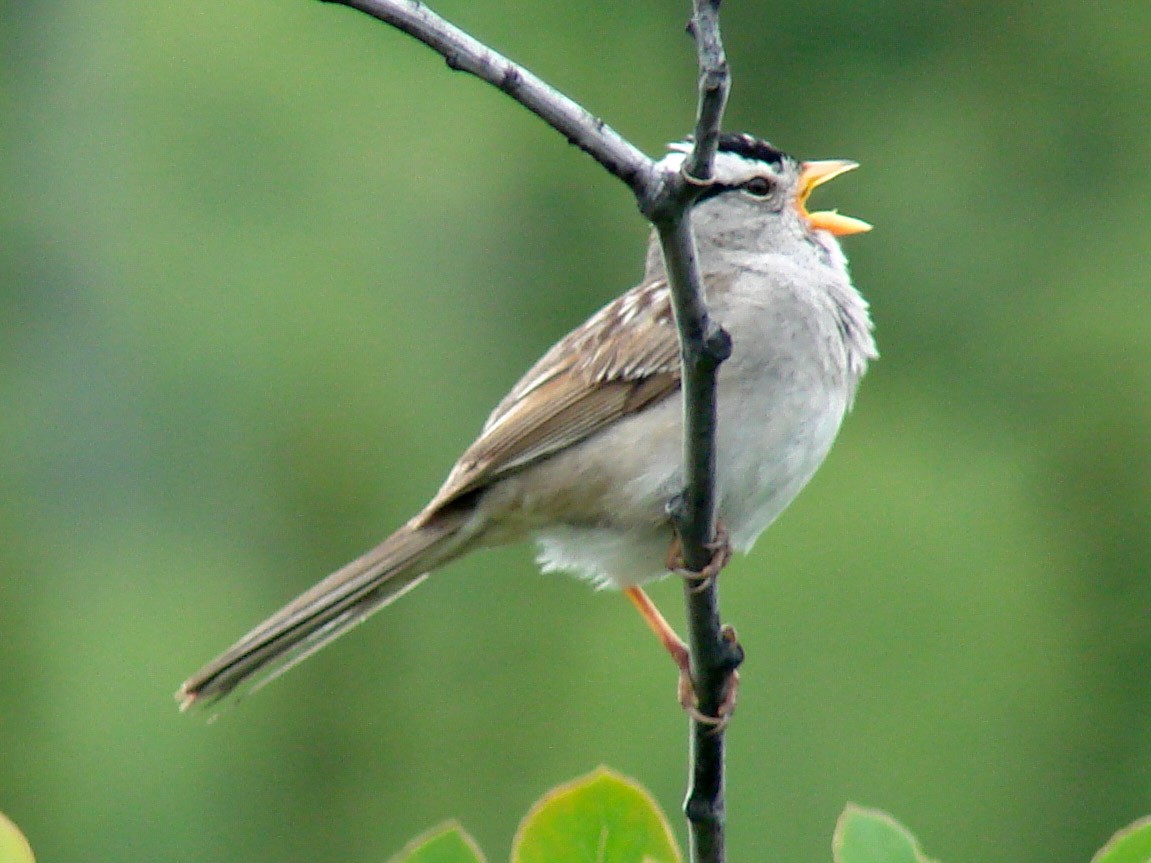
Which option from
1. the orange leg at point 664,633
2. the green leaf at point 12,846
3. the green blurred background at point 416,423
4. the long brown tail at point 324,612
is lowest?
the green blurred background at point 416,423

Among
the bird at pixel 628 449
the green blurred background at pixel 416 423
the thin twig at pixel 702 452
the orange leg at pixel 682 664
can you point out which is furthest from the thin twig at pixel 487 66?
the green blurred background at pixel 416 423

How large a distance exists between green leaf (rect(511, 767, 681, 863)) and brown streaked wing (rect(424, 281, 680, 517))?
6.02 feet

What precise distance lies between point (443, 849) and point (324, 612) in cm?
186

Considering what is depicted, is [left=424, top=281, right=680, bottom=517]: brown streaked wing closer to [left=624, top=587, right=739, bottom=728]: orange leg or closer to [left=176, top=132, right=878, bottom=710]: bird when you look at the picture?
[left=176, top=132, right=878, bottom=710]: bird

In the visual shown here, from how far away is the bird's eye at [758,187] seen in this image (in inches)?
178

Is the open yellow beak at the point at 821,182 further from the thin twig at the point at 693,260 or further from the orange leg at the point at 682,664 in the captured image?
the thin twig at the point at 693,260

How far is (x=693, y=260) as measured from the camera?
2.34m

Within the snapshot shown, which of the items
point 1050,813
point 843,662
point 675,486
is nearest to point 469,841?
point 675,486

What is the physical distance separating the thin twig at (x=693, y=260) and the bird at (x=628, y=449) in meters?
0.71

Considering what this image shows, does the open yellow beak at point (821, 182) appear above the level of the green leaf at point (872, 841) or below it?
above

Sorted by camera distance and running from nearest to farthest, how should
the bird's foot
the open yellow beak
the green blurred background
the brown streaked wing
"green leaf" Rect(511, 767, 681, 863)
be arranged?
1. "green leaf" Rect(511, 767, 681, 863)
2. the bird's foot
3. the brown streaked wing
4. the open yellow beak
5. the green blurred background

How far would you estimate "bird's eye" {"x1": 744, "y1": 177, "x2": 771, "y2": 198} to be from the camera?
4.51 meters

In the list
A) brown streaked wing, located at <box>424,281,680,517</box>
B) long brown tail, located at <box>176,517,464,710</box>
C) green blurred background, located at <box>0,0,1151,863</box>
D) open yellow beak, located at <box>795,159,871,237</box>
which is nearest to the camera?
long brown tail, located at <box>176,517,464,710</box>

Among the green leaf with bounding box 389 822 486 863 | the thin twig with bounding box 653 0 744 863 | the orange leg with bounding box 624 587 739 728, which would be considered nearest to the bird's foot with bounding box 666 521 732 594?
the thin twig with bounding box 653 0 744 863
